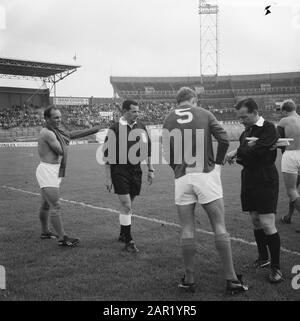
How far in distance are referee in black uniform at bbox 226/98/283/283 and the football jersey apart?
0.60 meters

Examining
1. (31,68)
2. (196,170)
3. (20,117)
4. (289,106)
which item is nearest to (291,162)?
(289,106)

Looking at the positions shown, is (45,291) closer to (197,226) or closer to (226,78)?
(197,226)

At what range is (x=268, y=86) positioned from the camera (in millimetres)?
65688

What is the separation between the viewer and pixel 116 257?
568cm

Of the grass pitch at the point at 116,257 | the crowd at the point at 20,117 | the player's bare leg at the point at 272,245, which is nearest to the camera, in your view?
the grass pitch at the point at 116,257

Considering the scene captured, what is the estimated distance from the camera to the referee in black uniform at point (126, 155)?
6133mm

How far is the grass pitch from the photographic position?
4457 mm

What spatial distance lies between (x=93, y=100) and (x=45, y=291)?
61.7 m

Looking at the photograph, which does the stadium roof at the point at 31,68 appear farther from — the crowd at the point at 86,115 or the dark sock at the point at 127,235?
the dark sock at the point at 127,235

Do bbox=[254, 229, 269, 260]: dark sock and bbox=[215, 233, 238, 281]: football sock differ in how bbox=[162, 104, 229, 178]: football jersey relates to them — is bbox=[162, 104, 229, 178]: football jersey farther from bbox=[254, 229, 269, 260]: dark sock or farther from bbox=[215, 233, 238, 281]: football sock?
bbox=[254, 229, 269, 260]: dark sock

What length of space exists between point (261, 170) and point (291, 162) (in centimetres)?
217

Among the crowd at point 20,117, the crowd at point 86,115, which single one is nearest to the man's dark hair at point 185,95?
the crowd at point 86,115

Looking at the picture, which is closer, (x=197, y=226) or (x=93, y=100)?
(x=197, y=226)
